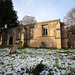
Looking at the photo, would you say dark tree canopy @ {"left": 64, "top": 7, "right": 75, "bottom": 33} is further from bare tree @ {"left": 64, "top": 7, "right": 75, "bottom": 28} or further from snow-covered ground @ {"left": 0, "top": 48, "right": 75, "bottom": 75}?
snow-covered ground @ {"left": 0, "top": 48, "right": 75, "bottom": 75}

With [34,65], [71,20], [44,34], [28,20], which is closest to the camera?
[34,65]

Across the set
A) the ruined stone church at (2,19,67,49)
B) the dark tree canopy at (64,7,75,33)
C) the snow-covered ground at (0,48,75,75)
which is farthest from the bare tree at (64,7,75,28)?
the snow-covered ground at (0,48,75,75)

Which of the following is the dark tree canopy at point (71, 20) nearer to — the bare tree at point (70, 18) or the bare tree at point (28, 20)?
the bare tree at point (70, 18)

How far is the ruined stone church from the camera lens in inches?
438

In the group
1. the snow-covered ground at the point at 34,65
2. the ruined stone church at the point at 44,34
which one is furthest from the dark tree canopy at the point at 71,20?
the snow-covered ground at the point at 34,65

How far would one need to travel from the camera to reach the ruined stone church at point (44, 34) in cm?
1113

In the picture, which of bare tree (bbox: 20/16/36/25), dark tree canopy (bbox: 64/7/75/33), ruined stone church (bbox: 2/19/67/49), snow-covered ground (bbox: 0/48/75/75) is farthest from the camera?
bare tree (bbox: 20/16/36/25)

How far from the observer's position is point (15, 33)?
1605 cm

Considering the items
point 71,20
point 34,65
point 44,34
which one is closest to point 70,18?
point 71,20

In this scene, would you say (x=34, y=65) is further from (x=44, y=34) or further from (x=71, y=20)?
(x=71, y=20)

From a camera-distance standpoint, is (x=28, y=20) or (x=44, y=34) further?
(x=28, y=20)

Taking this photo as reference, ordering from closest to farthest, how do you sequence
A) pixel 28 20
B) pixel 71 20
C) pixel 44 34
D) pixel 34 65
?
1. pixel 34 65
2. pixel 44 34
3. pixel 71 20
4. pixel 28 20

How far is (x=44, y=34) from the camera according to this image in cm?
1395

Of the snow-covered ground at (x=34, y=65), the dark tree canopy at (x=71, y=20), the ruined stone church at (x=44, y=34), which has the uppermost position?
the dark tree canopy at (x=71, y=20)
